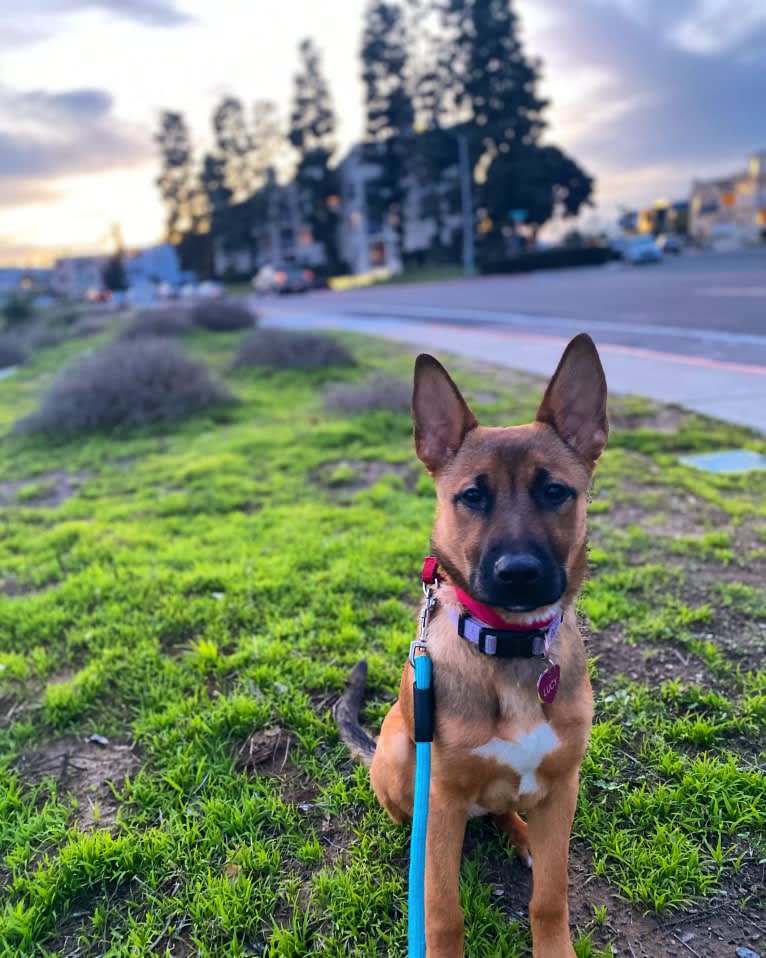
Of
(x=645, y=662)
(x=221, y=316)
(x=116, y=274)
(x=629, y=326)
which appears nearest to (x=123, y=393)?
(x=645, y=662)

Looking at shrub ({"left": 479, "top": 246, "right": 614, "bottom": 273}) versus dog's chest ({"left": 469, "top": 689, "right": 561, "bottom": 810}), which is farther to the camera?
shrub ({"left": 479, "top": 246, "right": 614, "bottom": 273})

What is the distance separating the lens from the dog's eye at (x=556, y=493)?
248 centimetres

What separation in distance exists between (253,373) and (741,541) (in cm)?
1007

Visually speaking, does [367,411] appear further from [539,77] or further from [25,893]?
[539,77]

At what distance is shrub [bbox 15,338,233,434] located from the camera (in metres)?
9.59

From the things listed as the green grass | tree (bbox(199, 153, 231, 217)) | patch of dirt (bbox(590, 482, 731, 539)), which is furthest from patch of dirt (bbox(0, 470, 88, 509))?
tree (bbox(199, 153, 231, 217))

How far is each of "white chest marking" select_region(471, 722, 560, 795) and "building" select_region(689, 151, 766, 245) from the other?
8737 centimetres

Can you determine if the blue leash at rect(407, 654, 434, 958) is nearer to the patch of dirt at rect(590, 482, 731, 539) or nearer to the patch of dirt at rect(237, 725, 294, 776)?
the patch of dirt at rect(237, 725, 294, 776)

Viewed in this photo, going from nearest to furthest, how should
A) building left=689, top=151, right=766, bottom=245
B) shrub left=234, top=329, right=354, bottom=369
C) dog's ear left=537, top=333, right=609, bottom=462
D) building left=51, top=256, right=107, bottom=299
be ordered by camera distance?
dog's ear left=537, top=333, right=609, bottom=462 → shrub left=234, top=329, right=354, bottom=369 → building left=689, top=151, right=766, bottom=245 → building left=51, top=256, right=107, bottom=299

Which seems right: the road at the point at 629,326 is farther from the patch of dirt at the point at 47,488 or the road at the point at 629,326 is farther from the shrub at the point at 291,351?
the patch of dirt at the point at 47,488

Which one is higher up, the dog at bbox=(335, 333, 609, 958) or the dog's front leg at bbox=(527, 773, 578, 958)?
the dog at bbox=(335, 333, 609, 958)

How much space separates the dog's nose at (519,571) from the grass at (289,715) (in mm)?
1151

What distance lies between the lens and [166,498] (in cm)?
654

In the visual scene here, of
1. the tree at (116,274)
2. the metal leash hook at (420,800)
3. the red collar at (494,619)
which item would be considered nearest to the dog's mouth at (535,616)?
the red collar at (494,619)
